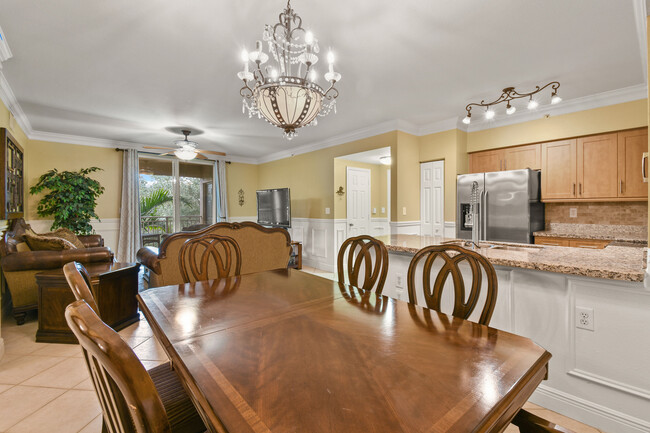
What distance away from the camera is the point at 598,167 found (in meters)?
3.66

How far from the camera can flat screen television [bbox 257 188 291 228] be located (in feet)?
20.7

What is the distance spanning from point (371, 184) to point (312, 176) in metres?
1.52

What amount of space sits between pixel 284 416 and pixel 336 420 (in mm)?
112

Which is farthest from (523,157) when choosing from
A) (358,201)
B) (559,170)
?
(358,201)

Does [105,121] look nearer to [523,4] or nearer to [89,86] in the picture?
[89,86]

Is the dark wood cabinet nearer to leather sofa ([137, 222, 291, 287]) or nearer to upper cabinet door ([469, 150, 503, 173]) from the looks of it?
leather sofa ([137, 222, 291, 287])

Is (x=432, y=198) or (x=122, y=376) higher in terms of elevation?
(x=432, y=198)

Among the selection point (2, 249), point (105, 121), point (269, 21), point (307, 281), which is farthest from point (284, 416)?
point (105, 121)

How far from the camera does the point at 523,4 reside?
2.07 metres

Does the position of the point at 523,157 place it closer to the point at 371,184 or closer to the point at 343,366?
the point at 371,184

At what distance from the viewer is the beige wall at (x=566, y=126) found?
343 centimetres

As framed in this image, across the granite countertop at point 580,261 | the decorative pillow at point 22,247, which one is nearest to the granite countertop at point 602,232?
the granite countertop at point 580,261

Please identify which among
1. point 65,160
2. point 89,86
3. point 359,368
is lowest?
point 359,368

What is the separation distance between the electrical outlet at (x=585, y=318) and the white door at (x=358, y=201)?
4.54 metres
